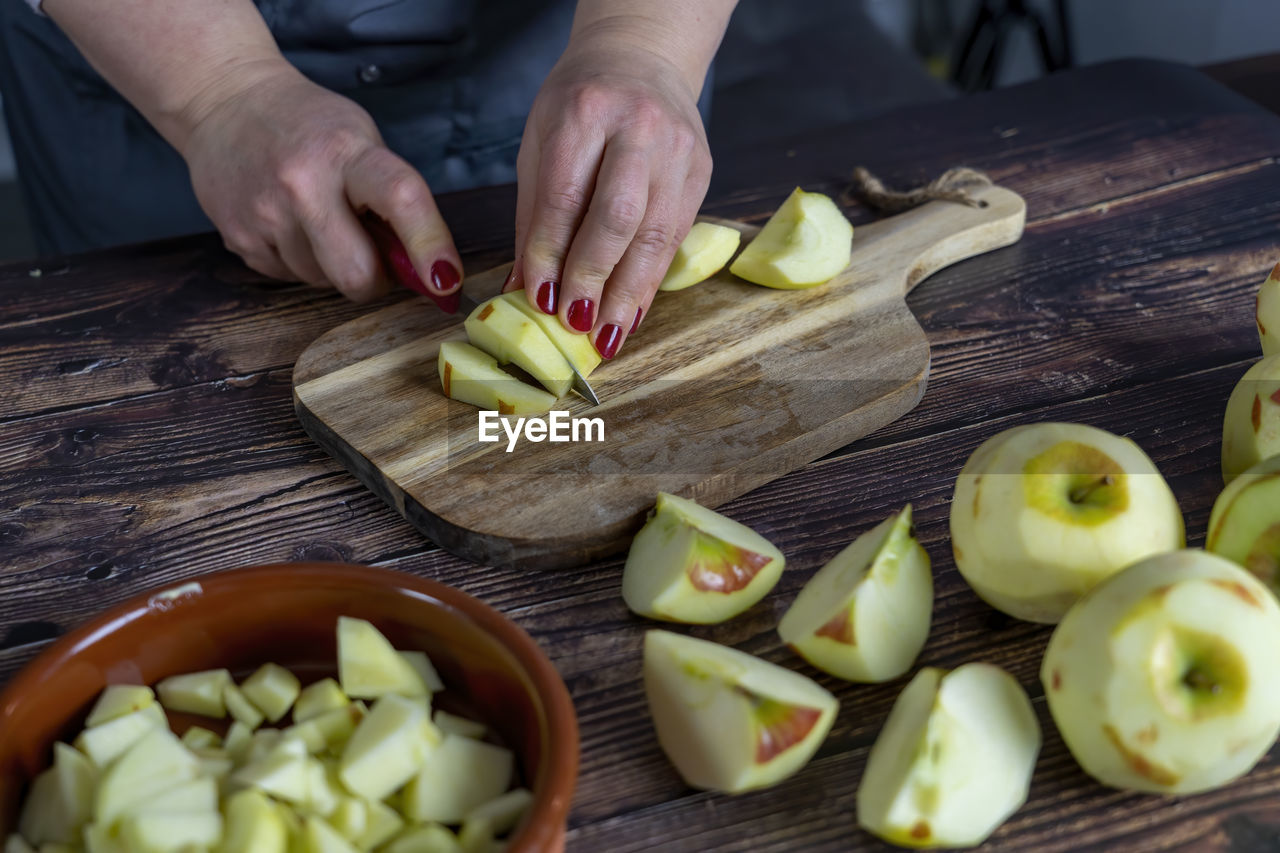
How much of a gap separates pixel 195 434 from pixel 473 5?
795 mm

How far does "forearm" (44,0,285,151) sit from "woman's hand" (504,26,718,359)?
40 cm

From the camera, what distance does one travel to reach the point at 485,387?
1146mm

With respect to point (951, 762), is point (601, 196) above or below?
above

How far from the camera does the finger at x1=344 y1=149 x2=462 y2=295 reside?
50.5 inches

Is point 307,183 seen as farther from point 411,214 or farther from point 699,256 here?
point 699,256

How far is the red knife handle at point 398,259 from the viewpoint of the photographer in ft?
4.29

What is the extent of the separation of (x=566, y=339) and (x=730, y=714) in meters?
0.54

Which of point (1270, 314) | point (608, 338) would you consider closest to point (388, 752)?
point (608, 338)

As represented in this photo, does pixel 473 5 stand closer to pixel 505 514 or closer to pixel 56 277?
pixel 56 277

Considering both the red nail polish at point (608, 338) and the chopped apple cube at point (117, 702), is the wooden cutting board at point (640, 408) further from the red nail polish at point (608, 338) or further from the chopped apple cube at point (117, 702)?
the chopped apple cube at point (117, 702)

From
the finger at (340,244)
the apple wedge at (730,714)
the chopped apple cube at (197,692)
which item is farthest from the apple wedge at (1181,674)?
the finger at (340,244)

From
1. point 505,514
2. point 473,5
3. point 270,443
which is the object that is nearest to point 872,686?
point 505,514

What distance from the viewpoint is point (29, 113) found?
5.81 ft

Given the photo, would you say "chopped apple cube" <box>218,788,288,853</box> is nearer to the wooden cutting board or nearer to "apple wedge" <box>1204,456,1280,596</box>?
the wooden cutting board
